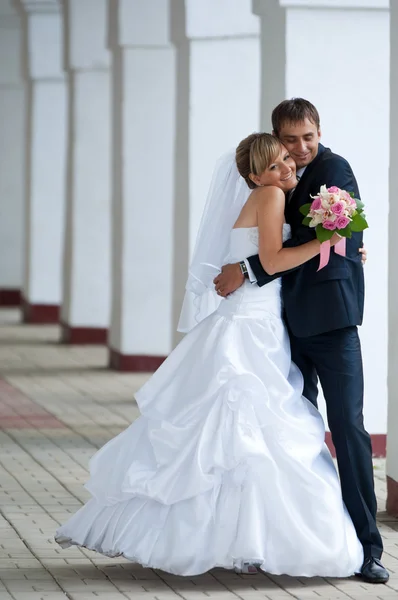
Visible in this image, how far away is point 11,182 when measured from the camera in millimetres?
26203

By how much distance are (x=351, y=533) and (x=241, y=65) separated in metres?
6.73

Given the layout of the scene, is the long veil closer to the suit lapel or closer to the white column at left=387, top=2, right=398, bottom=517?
the suit lapel

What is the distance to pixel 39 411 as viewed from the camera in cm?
1198

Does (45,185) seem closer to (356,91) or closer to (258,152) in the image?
(356,91)

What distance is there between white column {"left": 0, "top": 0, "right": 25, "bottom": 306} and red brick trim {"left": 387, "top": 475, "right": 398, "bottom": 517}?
62.5ft

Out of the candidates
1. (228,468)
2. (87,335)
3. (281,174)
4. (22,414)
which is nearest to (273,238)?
(281,174)

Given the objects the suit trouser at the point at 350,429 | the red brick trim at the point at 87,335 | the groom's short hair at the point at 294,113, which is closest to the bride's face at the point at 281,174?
the groom's short hair at the point at 294,113

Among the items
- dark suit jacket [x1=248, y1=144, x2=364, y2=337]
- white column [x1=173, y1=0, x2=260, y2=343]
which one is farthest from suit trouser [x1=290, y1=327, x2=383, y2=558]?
white column [x1=173, y1=0, x2=260, y2=343]

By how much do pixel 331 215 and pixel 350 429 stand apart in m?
1.00

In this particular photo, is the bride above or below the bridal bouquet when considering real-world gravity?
below

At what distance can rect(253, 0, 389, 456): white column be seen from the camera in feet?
30.3

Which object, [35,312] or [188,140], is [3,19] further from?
[188,140]

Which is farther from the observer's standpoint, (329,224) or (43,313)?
(43,313)

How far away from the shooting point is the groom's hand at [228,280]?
630 centimetres
